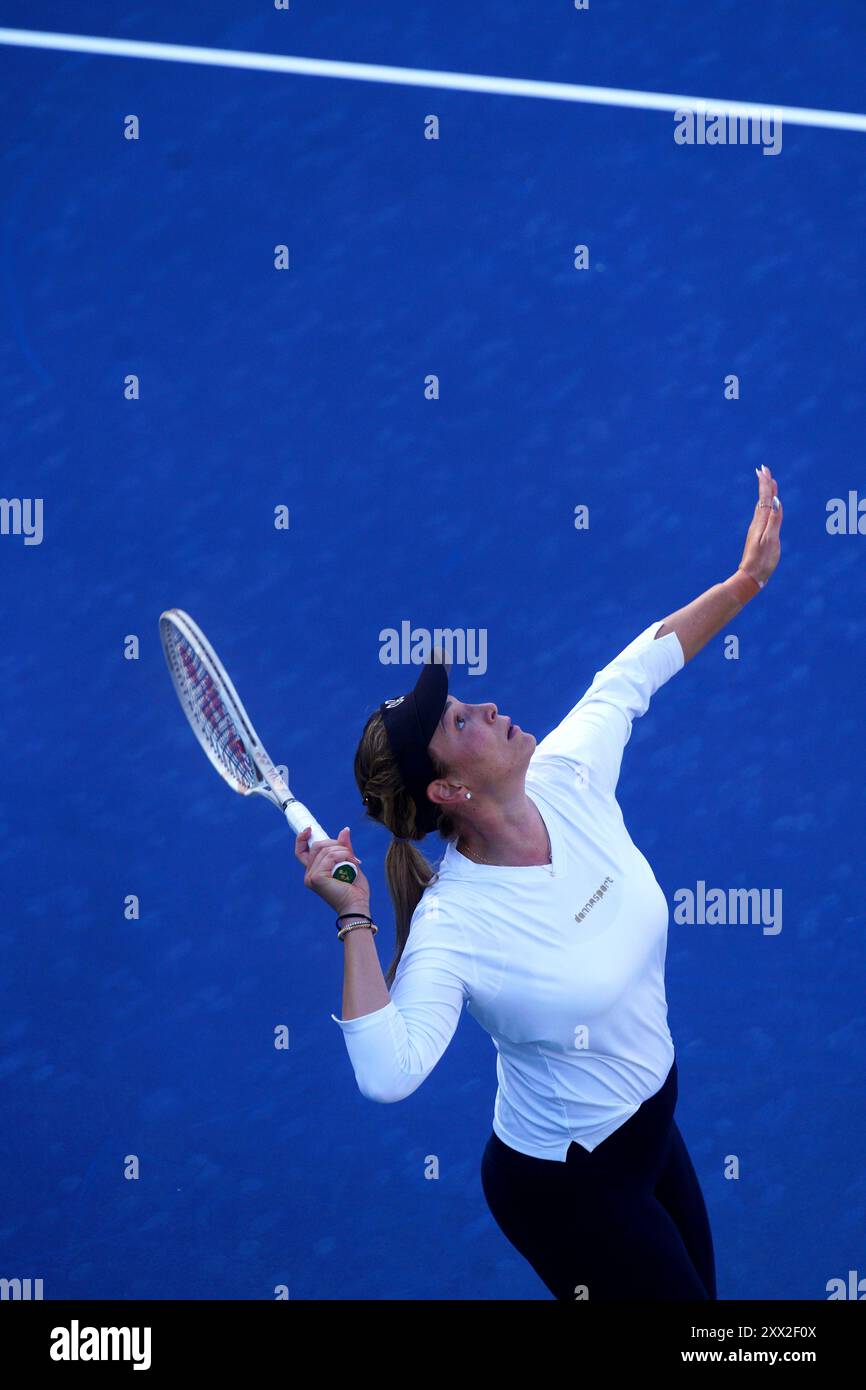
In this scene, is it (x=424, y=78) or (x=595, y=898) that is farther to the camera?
(x=424, y=78)

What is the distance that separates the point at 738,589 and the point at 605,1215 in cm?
102

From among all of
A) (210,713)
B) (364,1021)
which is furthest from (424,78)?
(364,1021)

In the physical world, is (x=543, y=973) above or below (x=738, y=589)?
below

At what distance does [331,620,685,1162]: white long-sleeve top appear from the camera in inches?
74.8

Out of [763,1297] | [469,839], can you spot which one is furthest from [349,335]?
[763,1297]

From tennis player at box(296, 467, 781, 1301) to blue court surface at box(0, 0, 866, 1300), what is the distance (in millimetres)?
903

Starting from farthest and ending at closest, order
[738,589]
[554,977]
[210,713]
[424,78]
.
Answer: [424,78] → [210,713] → [738,589] → [554,977]

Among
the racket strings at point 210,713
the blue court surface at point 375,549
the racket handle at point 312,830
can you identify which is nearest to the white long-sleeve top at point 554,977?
the racket handle at point 312,830

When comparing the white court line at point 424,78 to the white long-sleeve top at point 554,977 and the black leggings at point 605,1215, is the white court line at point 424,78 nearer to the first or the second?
the white long-sleeve top at point 554,977

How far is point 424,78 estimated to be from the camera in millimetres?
2932

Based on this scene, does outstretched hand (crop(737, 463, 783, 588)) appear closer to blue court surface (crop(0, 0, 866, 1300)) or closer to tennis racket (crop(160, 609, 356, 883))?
blue court surface (crop(0, 0, 866, 1300))

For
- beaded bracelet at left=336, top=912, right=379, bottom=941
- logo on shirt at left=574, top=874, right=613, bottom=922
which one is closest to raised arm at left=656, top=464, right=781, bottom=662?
logo on shirt at left=574, top=874, right=613, bottom=922

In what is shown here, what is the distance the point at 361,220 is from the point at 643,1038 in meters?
1.76

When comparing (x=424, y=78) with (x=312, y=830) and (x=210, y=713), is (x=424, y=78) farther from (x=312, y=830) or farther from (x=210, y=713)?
(x=312, y=830)
